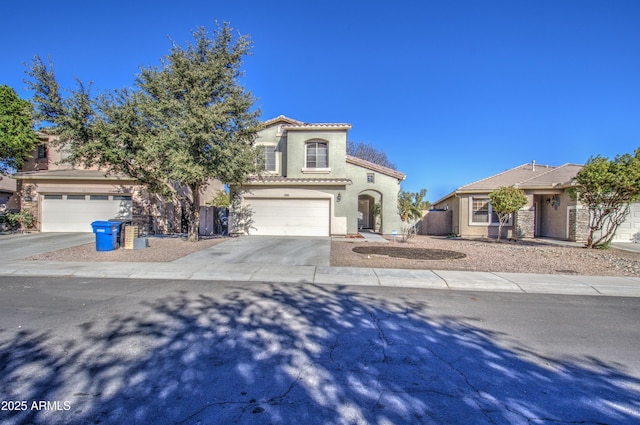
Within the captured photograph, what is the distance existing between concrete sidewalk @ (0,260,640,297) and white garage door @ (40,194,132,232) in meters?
9.33

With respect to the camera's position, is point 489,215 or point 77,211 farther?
point 489,215

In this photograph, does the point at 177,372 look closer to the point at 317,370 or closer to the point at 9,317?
the point at 317,370

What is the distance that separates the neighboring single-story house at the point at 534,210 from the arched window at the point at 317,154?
9126mm

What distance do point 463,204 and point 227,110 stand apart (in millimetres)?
16129

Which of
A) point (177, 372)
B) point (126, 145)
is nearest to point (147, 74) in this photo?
point (126, 145)

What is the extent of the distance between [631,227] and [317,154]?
712 inches

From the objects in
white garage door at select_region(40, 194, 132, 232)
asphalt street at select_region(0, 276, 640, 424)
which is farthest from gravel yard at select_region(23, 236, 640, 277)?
white garage door at select_region(40, 194, 132, 232)

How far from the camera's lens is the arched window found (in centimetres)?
1977

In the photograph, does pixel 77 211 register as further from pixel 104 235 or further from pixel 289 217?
pixel 289 217

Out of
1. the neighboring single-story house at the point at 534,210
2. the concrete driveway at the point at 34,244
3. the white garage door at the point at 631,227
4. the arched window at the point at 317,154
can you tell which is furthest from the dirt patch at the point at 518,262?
the concrete driveway at the point at 34,244

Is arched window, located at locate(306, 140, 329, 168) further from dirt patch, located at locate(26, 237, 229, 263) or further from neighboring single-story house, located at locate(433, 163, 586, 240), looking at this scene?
neighboring single-story house, located at locate(433, 163, 586, 240)

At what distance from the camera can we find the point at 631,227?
17.8m

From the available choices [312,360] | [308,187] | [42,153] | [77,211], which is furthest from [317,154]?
[42,153]

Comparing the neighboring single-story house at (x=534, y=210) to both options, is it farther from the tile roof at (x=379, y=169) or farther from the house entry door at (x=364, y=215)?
the house entry door at (x=364, y=215)
